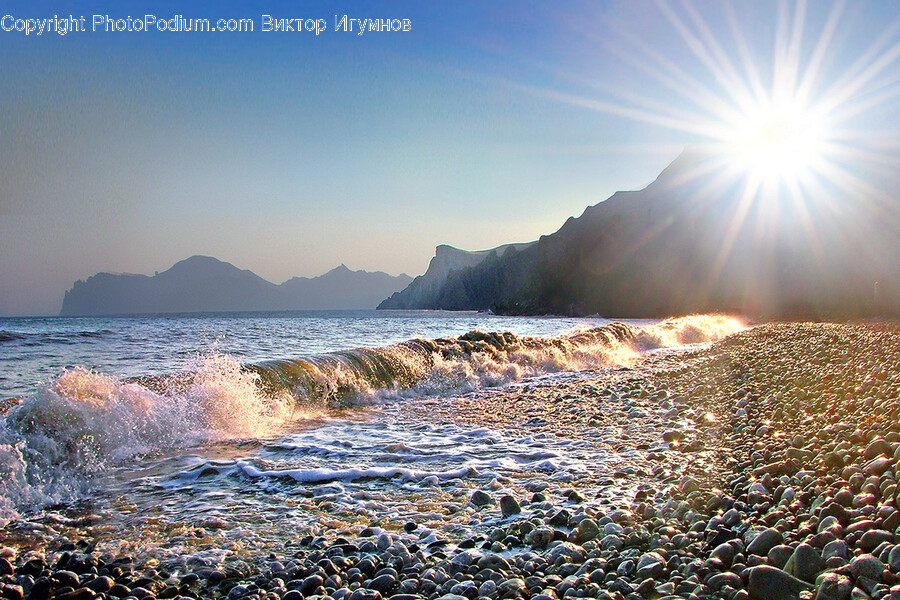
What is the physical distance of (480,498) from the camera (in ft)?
15.0

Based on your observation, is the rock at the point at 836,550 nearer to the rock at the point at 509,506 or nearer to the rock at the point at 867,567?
the rock at the point at 867,567

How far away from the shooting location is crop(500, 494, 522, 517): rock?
4.22m

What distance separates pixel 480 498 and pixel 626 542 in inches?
57.0

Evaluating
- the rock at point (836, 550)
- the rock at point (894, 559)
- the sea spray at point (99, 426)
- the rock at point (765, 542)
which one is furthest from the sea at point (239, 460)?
the rock at point (894, 559)

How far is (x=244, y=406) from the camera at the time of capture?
8.76 metres

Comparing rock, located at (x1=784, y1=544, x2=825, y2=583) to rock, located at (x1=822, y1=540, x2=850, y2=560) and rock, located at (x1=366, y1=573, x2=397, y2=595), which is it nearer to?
rock, located at (x1=822, y1=540, x2=850, y2=560)

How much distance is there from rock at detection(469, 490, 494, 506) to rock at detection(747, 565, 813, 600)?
2261 mm

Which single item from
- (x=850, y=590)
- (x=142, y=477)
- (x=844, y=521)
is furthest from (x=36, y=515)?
(x=844, y=521)

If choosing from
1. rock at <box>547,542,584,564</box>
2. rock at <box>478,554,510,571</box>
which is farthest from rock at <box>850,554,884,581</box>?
rock at <box>478,554,510,571</box>

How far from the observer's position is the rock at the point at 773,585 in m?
2.50

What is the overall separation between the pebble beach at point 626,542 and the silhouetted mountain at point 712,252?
52.6 m

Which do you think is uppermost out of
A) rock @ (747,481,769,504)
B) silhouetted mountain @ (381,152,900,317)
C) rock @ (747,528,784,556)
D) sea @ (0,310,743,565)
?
silhouetted mountain @ (381,152,900,317)

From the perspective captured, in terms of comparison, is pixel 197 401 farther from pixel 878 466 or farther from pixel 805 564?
pixel 878 466

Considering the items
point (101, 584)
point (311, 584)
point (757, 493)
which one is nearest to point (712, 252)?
point (757, 493)
